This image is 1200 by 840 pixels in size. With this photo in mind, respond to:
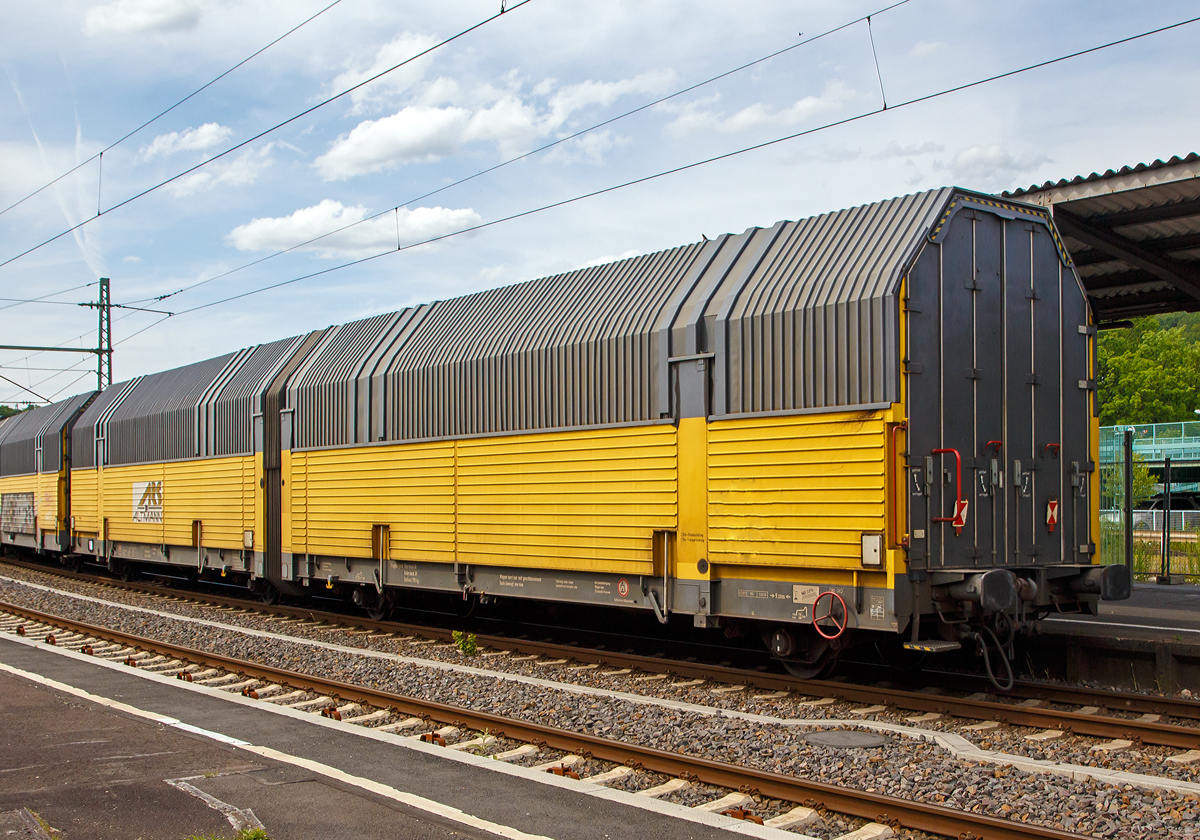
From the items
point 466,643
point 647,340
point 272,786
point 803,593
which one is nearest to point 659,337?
point 647,340

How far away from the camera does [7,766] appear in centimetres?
688

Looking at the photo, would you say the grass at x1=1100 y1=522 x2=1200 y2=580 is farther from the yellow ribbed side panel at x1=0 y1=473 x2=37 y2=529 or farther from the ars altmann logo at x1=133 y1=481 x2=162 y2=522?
the yellow ribbed side panel at x1=0 y1=473 x2=37 y2=529

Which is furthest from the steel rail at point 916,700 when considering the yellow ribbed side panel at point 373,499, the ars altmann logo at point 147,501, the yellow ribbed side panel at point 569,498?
the ars altmann logo at point 147,501

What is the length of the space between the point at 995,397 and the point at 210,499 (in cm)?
1406

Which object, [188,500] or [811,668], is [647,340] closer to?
[811,668]

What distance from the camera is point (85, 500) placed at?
79.8 feet

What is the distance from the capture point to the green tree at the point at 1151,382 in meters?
74.3

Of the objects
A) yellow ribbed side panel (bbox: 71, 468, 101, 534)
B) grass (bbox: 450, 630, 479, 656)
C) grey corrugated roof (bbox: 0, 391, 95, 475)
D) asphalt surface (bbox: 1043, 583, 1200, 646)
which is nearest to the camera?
asphalt surface (bbox: 1043, 583, 1200, 646)

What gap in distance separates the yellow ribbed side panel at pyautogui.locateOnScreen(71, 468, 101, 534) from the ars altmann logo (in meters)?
2.58

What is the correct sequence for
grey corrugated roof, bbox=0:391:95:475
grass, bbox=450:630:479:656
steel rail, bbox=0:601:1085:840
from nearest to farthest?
steel rail, bbox=0:601:1085:840, grass, bbox=450:630:479:656, grey corrugated roof, bbox=0:391:95:475

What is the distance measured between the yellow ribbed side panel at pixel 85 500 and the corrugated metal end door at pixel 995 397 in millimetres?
20450

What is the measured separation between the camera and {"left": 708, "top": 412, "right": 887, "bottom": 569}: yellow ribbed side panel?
28.7 feet

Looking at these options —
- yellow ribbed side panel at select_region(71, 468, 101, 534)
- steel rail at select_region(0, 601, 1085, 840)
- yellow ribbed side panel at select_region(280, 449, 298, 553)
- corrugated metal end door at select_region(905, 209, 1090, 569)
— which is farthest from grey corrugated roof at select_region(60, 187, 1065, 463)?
yellow ribbed side panel at select_region(71, 468, 101, 534)

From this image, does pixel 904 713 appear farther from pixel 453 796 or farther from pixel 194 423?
pixel 194 423
